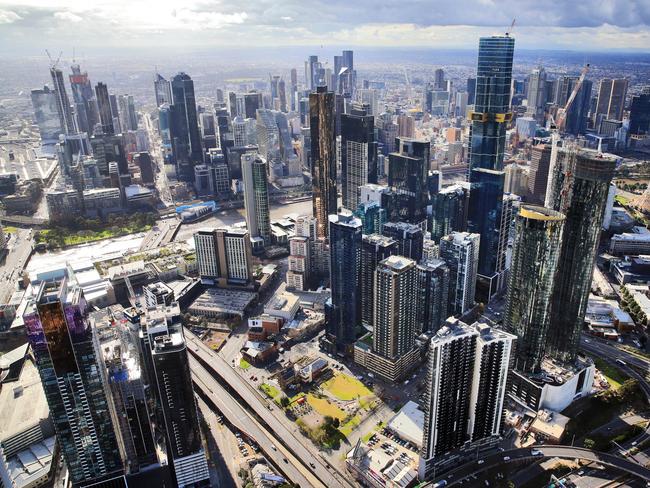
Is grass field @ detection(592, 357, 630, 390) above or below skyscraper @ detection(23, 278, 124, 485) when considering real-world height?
below

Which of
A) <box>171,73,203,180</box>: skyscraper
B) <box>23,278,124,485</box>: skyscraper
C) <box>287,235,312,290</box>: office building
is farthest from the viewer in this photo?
<box>171,73,203,180</box>: skyscraper

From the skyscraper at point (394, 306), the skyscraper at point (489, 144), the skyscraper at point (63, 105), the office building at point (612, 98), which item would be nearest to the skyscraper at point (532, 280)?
the skyscraper at point (394, 306)

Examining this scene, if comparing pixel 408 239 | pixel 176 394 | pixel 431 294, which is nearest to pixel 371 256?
pixel 431 294

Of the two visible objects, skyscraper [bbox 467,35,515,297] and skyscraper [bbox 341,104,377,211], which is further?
skyscraper [bbox 341,104,377,211]

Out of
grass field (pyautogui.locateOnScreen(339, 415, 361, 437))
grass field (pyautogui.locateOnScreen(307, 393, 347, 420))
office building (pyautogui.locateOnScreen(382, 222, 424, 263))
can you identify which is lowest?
grass field (pyautogui.locateOnScreen(339, 415, 361, 437))

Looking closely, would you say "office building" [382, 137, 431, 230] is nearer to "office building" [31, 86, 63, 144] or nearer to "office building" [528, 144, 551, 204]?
"office building" [528, 144, 551, 204]

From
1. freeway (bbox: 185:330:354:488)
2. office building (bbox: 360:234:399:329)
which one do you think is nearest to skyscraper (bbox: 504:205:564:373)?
office building (bbox: 360:234:399:329)

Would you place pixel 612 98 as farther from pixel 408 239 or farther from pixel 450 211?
pixel 408 239
